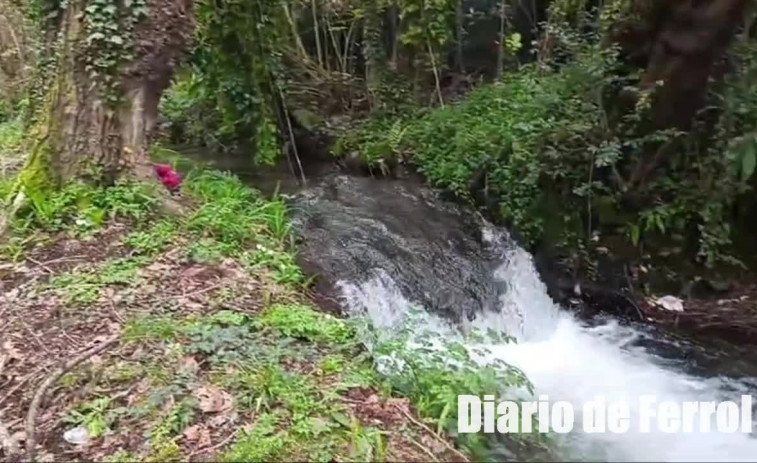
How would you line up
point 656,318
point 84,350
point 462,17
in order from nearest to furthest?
point 84,350 < point 656,318 < point 462,17

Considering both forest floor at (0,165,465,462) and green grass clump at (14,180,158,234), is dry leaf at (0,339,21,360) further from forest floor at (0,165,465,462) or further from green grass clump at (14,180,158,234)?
green grass clump at (14,180,158,234)

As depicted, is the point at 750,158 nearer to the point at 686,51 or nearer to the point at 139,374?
the point at 686,51

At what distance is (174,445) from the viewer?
9.88ft

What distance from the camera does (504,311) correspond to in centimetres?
562

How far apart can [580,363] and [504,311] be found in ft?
2.90

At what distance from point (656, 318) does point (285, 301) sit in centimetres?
286

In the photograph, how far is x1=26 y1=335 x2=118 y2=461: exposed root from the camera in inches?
122

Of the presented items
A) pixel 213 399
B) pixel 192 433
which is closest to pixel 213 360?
pixel 213 399

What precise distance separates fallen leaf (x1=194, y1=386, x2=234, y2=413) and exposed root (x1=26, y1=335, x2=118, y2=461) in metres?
0.68

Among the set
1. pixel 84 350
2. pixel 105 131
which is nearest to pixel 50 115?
pixel 105 131

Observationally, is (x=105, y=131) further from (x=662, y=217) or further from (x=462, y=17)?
(x=462, y=17)

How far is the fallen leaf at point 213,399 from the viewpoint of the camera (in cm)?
322

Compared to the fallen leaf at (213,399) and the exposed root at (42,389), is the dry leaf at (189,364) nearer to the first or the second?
the fallen leaf at (213,399)

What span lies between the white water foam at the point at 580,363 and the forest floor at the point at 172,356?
68 centimetres
